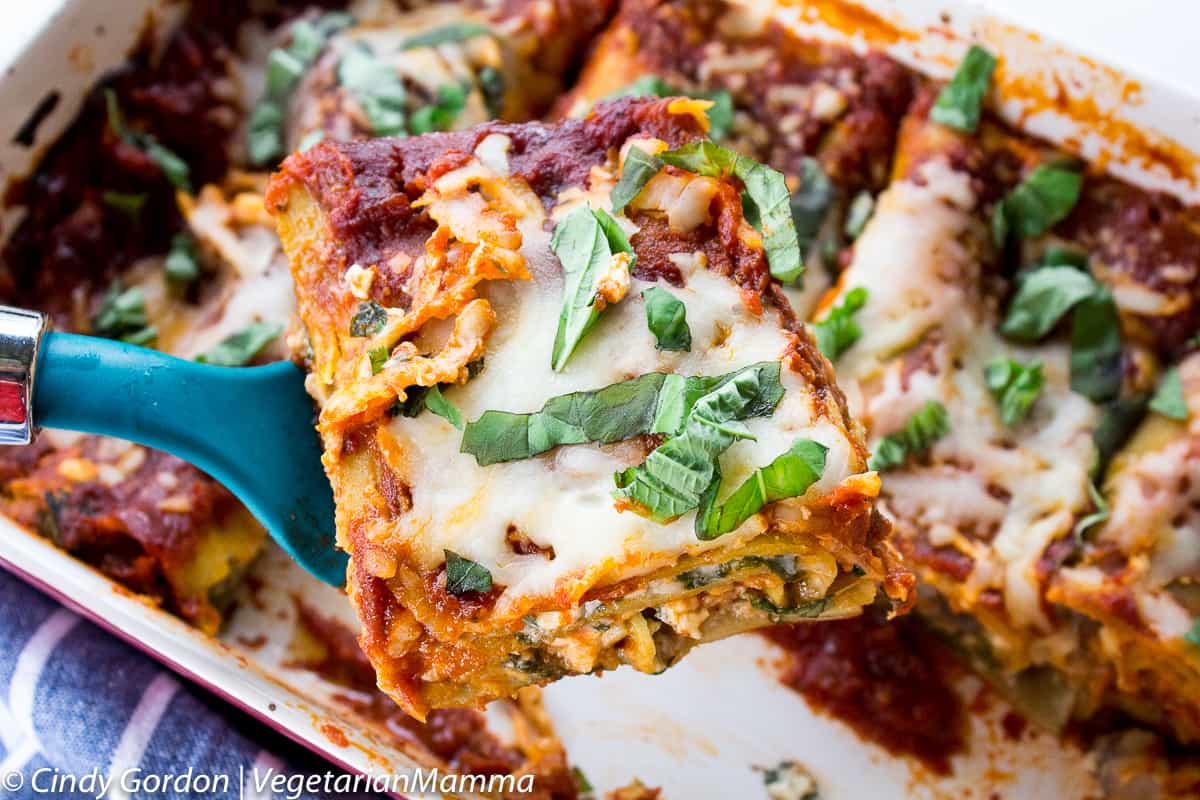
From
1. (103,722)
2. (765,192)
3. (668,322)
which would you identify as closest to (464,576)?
(668,322)

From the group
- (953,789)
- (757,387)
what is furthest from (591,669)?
(953,789)

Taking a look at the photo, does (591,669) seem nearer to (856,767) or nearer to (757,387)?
(757,387)

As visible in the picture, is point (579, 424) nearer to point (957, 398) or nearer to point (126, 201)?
point (957, 398)

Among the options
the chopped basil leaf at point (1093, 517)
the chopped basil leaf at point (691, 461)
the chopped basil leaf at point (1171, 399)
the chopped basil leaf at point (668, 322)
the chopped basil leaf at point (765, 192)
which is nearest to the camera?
the chopped basil leaf at point (691, 461)

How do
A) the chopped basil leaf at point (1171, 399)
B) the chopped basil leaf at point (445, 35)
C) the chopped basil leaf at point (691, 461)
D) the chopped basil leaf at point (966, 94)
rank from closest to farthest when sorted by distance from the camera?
the chopped basil leaf at point (691, 461) → the chopped basil leaf at point (1171, 399) → the chopped basil leaf at point (966, 94) → the chopped basil leaf at point (445, 35)

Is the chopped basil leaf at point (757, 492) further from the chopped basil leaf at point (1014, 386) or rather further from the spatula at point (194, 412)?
the chopped basil leaf at point (1014, 386)

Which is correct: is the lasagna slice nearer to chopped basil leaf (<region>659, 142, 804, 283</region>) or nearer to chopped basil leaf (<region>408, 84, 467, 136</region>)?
chopped basil leaf (<region>659, 142, 804, 283</region>)

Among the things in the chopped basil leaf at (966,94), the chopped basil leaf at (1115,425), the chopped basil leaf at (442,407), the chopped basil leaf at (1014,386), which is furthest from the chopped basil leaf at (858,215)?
the chopped basil leaf at (442,407)

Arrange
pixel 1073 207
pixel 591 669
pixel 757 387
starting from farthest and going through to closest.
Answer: pixel 1073 207 → pixel 591 669 → pixel 757 387
